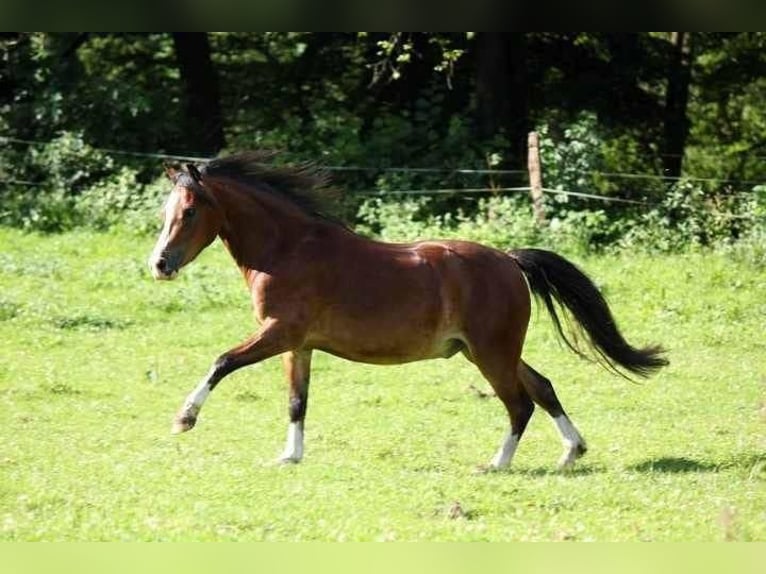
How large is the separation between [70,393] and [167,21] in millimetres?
8280

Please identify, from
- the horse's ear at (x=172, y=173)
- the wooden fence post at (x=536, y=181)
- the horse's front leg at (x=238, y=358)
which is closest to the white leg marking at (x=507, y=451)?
the horse's front leg at (x=238, y=358)

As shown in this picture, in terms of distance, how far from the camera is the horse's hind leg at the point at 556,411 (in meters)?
8.52

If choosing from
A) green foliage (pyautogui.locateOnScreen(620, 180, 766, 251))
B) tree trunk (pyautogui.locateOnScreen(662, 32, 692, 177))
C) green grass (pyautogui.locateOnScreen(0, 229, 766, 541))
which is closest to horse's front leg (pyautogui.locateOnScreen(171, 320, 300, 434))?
green grass (pyautogui.locateOnScreen(0, 229, 766, 541))

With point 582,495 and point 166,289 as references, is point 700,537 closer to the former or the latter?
point 582,495

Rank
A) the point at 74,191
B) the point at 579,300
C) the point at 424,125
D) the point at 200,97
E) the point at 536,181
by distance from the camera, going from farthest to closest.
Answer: the point at 200,97
the point at 424,125
the point at 74,191
the point at 536,181
the point at 579,300

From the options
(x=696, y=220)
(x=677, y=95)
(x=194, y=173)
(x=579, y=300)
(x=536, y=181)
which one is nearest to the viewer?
(x=194, y=173)

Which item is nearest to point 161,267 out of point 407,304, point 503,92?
point 407,304

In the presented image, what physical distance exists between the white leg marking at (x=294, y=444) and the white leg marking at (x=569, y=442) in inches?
66.3

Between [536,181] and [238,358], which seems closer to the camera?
[238,358]

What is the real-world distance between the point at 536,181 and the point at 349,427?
8487 mm

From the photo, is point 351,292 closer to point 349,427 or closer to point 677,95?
point 349,427

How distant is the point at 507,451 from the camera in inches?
332

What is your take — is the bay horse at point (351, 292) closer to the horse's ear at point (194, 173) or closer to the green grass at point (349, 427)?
the horse's ear at point (194, 173)

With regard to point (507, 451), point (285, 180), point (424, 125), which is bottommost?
point (507, 451)
